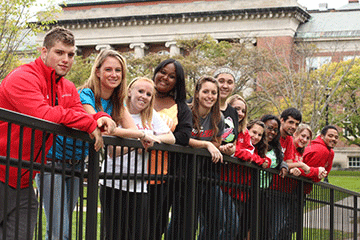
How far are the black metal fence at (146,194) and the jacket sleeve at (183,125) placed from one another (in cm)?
17

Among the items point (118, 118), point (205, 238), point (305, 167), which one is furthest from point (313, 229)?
point (118, 118)

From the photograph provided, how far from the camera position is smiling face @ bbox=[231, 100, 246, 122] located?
6.95 metres

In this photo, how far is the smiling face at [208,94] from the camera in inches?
236

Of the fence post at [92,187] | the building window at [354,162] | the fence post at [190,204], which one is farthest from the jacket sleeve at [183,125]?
the building window at [354,162]

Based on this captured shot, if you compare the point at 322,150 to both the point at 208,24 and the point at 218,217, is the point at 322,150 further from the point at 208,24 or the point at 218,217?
the point at 208,24

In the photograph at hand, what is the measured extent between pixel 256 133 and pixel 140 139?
300 centimetres

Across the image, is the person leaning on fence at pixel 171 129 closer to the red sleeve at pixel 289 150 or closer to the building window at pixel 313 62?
the red sleeve at pixel 289 150

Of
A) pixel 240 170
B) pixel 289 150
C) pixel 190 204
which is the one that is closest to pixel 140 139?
pixel 190 204

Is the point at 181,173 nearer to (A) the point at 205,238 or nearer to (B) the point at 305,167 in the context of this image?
(A) the point at 205,238

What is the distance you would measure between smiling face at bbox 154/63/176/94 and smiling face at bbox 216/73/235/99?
45.1 inches

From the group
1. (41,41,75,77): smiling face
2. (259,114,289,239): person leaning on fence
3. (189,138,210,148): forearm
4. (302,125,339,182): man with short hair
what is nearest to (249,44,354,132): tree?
(302,125,339,182): man with short hair

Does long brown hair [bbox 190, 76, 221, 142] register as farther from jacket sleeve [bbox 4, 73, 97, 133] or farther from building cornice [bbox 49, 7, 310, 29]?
building cornice [bbox 49, 7, 310, 29]

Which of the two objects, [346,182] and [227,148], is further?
[346,182]

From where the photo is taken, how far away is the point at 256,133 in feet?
23.6
